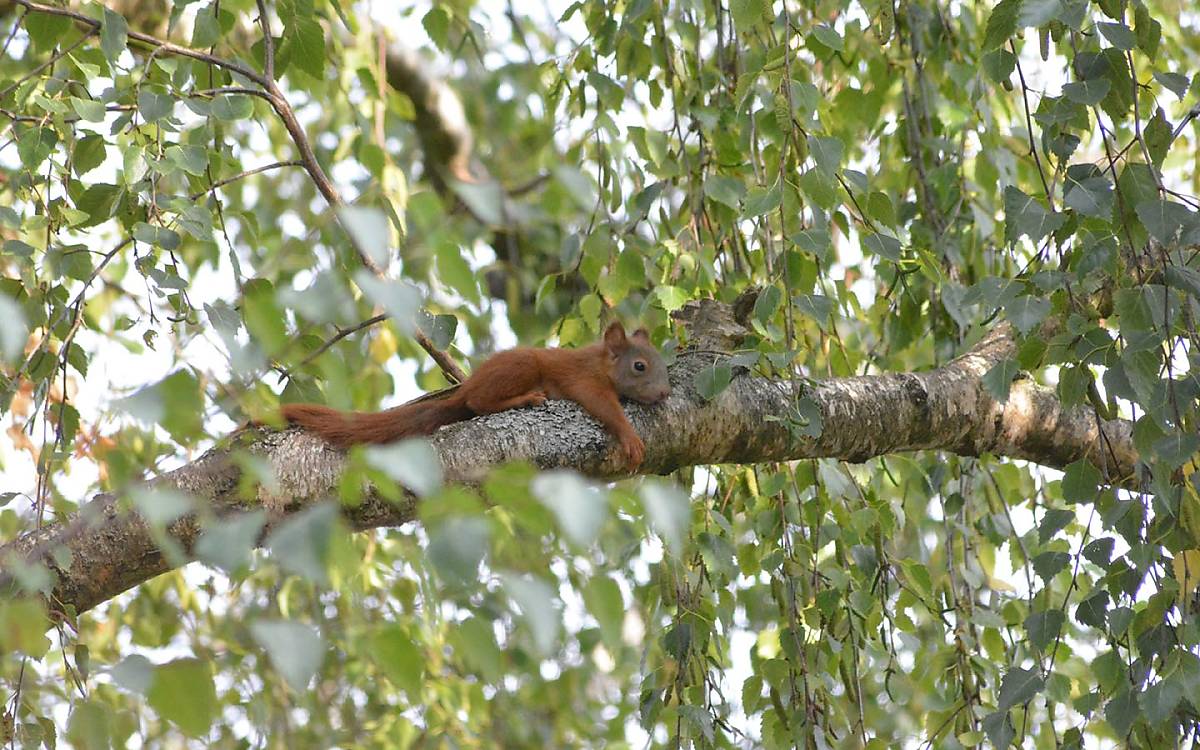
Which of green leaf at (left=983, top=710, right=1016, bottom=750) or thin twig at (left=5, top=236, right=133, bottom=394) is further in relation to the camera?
thin twig at (left=5, top=236, right=133, bottom=394)

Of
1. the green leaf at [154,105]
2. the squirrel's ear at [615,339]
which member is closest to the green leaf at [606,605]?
the green leaf at [154,105]

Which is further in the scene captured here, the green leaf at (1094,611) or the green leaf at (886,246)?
the green leaf at (886,246)

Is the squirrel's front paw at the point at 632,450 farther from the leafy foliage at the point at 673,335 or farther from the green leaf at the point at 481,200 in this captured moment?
the green leaf at the point at 481,200

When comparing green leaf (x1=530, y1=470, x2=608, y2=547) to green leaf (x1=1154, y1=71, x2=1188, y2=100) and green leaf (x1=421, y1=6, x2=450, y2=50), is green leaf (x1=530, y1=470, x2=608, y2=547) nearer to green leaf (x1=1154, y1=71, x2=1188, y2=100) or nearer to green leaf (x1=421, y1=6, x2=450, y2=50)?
green leaf (x1=1154, y1=71, x2=1188, y2=100)

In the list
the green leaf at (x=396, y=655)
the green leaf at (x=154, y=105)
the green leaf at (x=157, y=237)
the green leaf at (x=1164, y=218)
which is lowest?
the green leaf at (x=396, y=655)

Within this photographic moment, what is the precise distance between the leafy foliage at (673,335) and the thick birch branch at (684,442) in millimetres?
64

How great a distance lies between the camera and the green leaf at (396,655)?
753 mm

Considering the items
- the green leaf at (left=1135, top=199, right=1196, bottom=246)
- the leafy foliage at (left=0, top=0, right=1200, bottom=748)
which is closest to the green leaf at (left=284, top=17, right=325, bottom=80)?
the leafy foliage at (left=0, top=0, right=1200, bottom=748)

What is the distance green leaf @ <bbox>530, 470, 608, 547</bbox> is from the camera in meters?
0.65

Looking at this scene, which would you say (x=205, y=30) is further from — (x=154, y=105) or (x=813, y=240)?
(x=813, y=240)

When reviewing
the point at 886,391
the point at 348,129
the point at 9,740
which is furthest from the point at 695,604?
the point at 348,129

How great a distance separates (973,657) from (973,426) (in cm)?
40

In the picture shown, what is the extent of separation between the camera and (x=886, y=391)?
6.68 ft

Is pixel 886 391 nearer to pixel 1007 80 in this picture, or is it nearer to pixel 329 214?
pixel 1007 80
